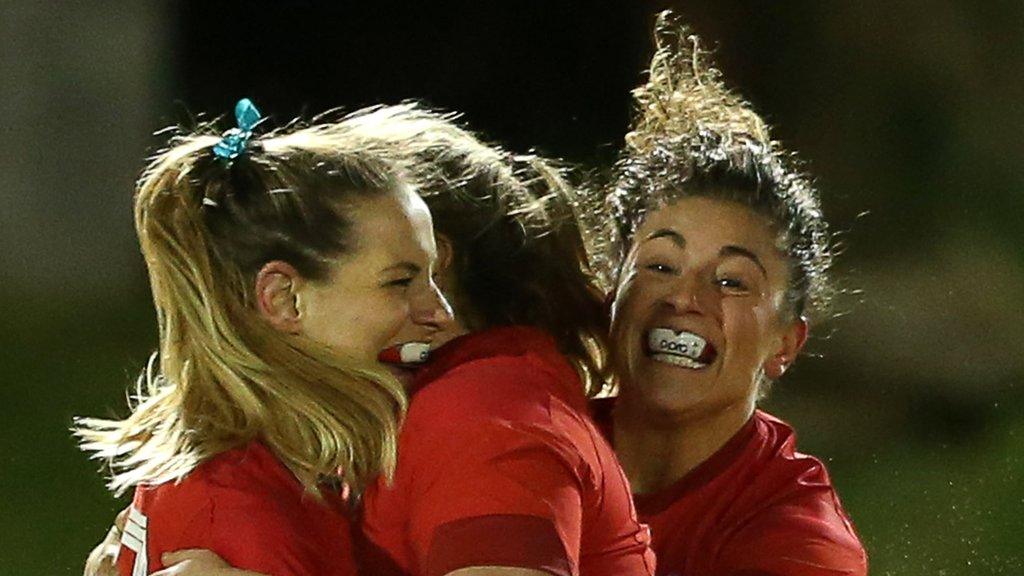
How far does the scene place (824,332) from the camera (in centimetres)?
356

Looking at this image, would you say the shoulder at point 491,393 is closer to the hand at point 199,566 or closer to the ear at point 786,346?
the hand at point 199,566

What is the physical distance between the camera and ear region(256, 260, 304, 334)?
105 centimetres

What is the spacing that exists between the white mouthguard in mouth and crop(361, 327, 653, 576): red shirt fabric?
0.03 m

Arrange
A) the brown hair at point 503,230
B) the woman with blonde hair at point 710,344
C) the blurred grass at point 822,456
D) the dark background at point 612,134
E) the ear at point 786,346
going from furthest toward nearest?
the dark background at point 612,134
the blurred grass at point 822,456
the ear at point 786,346
the woman with blonde hair at point 710,344
the brown hair at point 503,230

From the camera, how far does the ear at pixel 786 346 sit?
138cm

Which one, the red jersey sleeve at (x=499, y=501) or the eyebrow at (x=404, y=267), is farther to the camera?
the eyebrow at (x=404, y=267)

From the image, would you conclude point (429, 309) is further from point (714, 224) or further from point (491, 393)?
point (714, 224)

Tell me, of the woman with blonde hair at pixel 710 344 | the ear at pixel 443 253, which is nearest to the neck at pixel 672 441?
the woman with blonde hair at pixel 710 344

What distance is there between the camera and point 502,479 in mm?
895

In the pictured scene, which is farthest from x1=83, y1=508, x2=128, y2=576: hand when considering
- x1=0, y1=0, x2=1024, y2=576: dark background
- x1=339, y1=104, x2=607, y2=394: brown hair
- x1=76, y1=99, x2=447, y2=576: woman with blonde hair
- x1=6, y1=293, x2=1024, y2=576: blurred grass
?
x1=0, y1=0, x2=1024, y2=576: dark background

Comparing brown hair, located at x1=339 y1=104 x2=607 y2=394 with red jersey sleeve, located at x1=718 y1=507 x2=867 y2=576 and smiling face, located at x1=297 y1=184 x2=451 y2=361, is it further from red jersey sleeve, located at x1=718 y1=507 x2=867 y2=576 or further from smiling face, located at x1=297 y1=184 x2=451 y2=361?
red jersey sleeve, located at x1=718 y1=507 x2=867 y2=576

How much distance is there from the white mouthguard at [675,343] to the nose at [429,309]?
28 centimetres

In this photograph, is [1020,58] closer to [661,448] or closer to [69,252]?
[69,252]

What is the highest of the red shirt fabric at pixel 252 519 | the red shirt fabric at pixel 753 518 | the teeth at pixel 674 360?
the red shirt fabric at pixel 252 519
